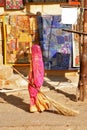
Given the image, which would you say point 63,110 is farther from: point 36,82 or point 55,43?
point 55,43

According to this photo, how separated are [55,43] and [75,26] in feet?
2.61

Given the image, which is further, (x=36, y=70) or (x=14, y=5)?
Result: (x=14, y=5)

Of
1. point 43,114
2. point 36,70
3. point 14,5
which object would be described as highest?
point 14,5

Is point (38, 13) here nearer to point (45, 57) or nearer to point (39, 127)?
point (45, 57)

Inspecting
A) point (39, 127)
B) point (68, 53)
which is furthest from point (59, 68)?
point (39, 127)

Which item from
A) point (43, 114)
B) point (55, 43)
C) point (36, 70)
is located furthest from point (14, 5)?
point (43, 114)

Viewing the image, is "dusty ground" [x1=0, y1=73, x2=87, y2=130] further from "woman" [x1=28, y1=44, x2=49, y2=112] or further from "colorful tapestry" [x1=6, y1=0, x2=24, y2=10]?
"colorful tapestry" [x1=6, y1=0, x2=24, y2=10]

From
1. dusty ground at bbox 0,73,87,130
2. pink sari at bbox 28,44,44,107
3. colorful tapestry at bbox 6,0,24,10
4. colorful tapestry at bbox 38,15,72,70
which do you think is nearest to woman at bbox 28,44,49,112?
pink sari at bbox 28,44,44,107

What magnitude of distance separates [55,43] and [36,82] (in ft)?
14.4

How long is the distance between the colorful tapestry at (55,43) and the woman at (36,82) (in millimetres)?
4120

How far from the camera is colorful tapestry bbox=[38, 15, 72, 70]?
1434 cm

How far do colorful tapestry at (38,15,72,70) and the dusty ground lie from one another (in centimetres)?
135

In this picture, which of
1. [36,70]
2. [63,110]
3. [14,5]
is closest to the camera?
[63,110]

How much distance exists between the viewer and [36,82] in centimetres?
1021
